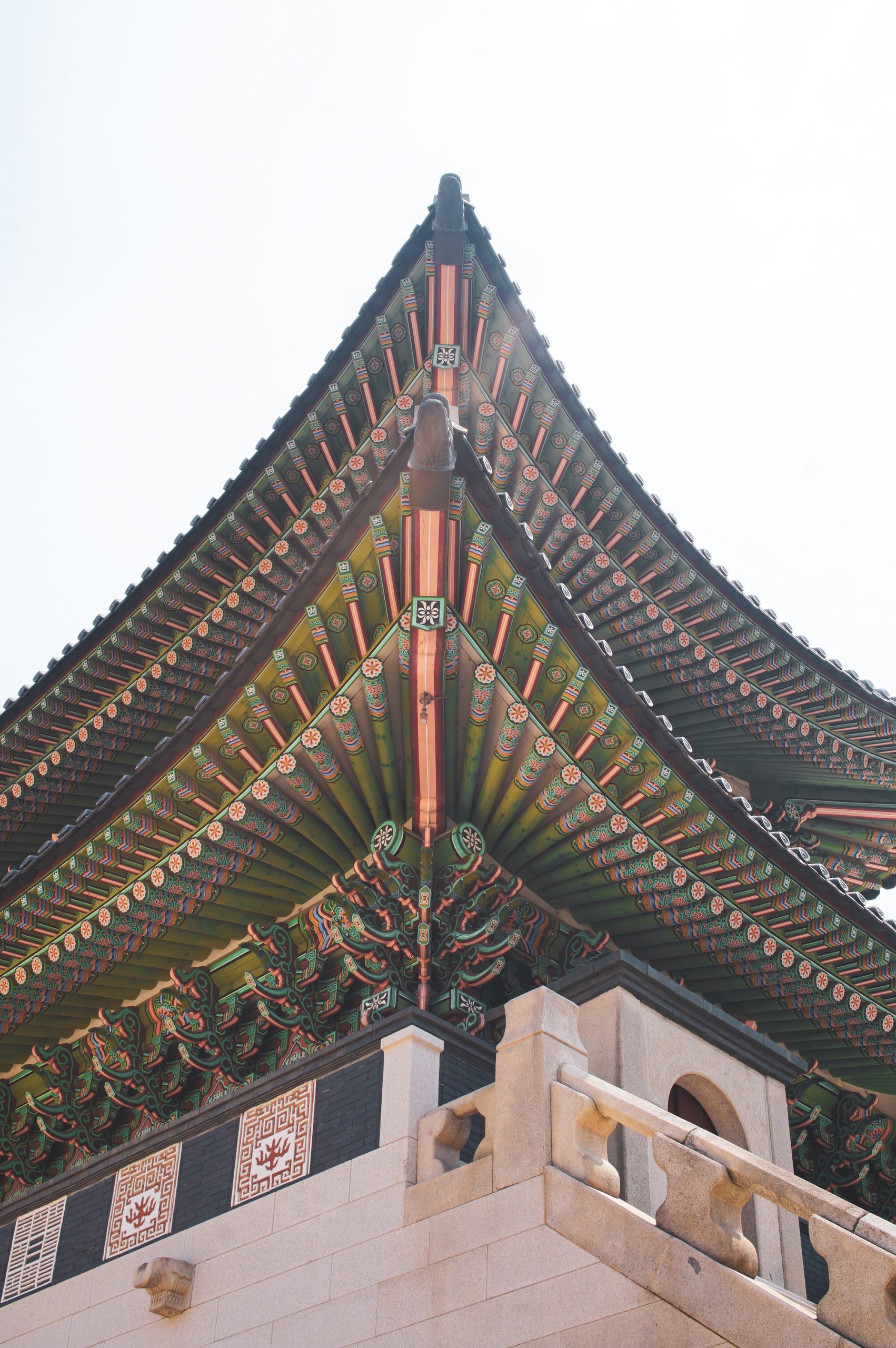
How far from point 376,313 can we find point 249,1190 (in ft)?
20.7

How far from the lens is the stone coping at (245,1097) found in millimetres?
7086

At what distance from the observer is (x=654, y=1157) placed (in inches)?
233

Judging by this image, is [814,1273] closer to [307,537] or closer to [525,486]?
[525,486]

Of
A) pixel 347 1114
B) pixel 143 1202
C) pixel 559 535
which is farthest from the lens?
pixel 559 535

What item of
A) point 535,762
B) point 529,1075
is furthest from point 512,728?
point 529,1075

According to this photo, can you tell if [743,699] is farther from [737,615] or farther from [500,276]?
[500,276]

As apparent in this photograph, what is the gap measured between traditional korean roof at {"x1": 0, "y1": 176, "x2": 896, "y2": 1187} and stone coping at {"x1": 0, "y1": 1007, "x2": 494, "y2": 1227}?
286mm

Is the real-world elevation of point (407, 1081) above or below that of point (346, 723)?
below

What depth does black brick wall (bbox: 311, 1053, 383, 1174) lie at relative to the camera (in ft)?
22.6

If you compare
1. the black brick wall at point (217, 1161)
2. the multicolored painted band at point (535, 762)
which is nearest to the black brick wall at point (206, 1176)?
the black brick wall at point (217, 1161)

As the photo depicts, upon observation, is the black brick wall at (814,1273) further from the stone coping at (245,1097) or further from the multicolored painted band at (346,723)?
the multicolored painted band at (346,723)

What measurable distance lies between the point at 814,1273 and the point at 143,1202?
4201 mm

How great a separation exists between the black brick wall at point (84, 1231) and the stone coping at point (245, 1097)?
0.08 meters

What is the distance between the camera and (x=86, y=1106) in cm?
944
